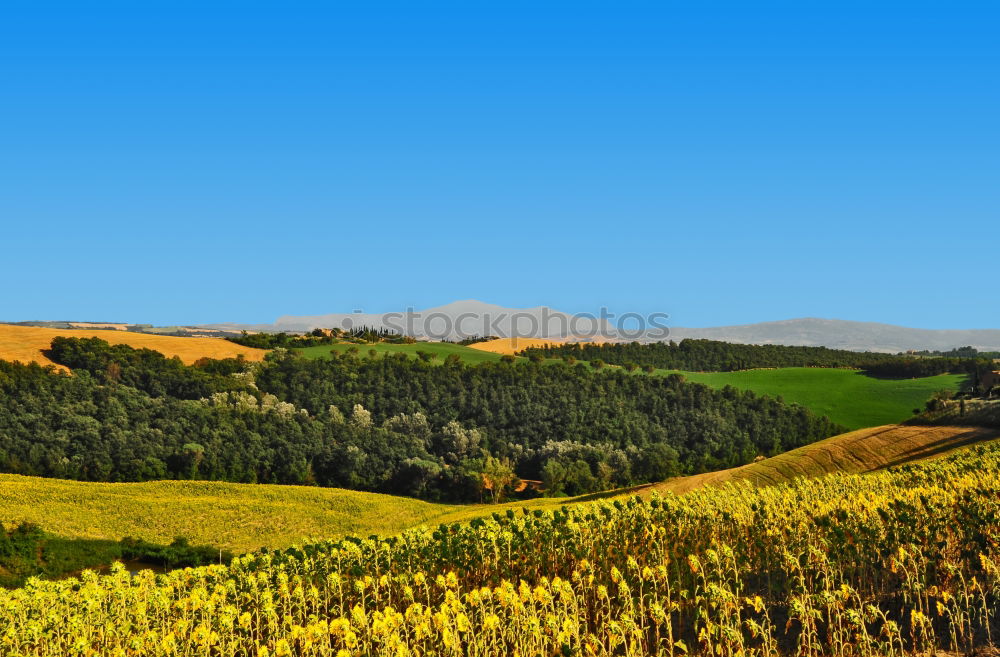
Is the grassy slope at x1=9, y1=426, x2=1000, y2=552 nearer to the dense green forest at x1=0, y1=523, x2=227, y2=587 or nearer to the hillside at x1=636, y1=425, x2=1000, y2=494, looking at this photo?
the hillside at x1=636, y1=425, x2=1000, y2=494

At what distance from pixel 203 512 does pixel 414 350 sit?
8475 cm

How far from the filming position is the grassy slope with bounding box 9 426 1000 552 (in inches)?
1877

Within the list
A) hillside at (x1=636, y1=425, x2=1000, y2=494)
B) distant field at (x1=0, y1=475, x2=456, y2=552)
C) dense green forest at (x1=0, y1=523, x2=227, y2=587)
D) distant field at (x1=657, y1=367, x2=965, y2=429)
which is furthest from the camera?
distant field at (x1=657, y1=367, x2=965, y2=429)

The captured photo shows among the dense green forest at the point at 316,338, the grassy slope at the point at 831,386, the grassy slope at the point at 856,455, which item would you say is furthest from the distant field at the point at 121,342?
the grassy slope at the point at 856,455

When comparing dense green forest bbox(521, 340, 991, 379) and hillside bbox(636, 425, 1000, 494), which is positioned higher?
dense green forest bbox(521, 340, 991, 379)

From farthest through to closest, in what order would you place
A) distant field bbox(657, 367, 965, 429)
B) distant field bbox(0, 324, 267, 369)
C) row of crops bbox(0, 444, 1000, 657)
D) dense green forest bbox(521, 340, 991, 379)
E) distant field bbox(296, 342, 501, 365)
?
dense green forest bbox(521, 340, 991, 379) < distant field bbox(296, 342, 501, 365) < distant field bbox(0, 324, 267, 369) < distant field bbox(657, 367, 965, 429) < row of crops bbox(0, 444, 1000, 657)

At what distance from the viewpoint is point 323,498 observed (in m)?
71.5

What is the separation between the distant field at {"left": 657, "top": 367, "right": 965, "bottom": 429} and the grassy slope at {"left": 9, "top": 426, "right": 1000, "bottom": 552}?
63367 mm

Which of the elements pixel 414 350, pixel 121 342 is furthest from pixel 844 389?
pixel 121 342

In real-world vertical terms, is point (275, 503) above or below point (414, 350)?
below

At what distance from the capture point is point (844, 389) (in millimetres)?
128375

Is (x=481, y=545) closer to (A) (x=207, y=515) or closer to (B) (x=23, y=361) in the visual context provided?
(A) (x=207, y=515)

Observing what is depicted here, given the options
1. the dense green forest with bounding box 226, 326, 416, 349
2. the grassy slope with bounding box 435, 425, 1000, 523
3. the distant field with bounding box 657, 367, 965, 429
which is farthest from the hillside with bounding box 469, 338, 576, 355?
the grassy slope with bounding box 435, 425, 1000, 523

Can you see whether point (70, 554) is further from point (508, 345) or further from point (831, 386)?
point (508, 345)
